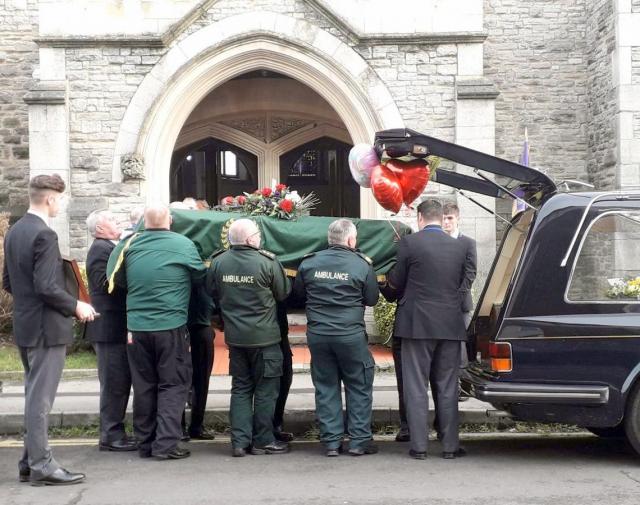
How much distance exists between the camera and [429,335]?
21.3 ft

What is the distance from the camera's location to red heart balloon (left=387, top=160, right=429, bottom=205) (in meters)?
6.74

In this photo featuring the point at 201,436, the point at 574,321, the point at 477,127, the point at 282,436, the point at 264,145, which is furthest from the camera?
the point at 264,145

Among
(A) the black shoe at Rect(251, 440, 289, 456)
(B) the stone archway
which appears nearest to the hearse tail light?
(A) the black shoe at Rect(251, 440, 289, 456)

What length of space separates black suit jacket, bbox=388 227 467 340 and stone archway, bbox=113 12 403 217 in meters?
6.92

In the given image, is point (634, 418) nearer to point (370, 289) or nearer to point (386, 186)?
point (370, 289)

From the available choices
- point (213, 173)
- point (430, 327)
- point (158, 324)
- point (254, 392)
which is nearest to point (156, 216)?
point (158, 324)

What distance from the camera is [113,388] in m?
6.96

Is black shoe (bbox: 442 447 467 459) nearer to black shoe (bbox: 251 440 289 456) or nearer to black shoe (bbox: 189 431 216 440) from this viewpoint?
black shoe (bbox: 251 440 289 456)

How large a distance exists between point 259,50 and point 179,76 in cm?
127

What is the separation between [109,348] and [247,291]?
1.28 m

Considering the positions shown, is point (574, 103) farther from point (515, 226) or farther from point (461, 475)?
point (461, 475)

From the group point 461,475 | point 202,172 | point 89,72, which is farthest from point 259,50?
point 461,475

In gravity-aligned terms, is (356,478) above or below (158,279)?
below

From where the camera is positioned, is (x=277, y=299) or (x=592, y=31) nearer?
(x=277, y=299)
